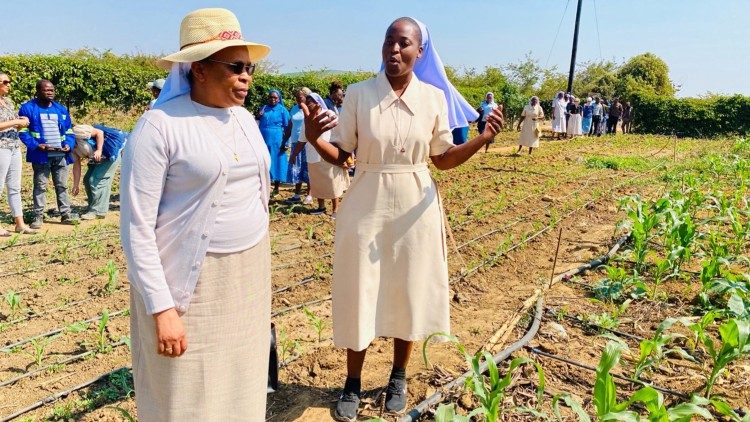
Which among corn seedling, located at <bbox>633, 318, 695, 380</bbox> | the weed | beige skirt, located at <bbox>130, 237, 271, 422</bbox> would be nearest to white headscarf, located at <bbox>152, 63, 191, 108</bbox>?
beige skirt, located at <bbox>130, 237, 271, 422</bbox>

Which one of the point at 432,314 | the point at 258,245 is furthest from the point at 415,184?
the point at 258,245

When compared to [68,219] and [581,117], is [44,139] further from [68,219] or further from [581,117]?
[581,117]

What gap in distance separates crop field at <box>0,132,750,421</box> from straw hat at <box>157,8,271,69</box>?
61.2 inches

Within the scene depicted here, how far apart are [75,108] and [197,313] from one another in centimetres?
1456

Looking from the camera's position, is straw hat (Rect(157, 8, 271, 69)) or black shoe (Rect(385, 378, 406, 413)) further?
black shoe (Rect(385, 378, 406, 413))

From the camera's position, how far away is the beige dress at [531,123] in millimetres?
13422

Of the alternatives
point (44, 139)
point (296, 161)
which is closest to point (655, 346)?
point (296, 161)

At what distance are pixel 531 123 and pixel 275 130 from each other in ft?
24.4

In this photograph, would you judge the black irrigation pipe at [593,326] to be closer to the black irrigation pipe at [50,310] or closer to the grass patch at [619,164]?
the black irrigation pipe at [50,310]

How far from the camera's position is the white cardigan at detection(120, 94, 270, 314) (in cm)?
171

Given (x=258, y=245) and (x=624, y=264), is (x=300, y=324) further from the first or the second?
(x=624, y=264)

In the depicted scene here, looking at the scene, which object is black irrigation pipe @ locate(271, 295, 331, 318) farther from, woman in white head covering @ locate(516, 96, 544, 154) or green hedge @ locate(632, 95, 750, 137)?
green hedge @ locate(632, 95, 750, 137)

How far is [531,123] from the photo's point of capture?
44.4 ft

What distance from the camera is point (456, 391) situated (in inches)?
120
